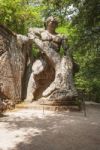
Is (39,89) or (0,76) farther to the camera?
(39,89)

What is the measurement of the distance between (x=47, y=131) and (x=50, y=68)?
481 centimetres

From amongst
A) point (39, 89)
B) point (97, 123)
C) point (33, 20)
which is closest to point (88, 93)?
point (33, 20)

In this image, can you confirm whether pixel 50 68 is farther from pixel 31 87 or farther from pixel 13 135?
pixel 13 135

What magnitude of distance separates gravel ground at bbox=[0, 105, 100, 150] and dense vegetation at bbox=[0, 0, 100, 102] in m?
2.25

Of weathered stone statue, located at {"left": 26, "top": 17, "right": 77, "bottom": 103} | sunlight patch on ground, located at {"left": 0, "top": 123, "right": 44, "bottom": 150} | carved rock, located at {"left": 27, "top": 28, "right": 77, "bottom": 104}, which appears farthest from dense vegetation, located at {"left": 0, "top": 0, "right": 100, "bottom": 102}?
sunlight patch on ground, located at {"left": 0, "top": 123, "right": 44, "bottom": 150}

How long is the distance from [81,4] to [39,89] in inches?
199

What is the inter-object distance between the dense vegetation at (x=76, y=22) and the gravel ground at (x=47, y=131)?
7.39 feet

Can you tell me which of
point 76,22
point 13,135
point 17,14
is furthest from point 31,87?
point 13,135

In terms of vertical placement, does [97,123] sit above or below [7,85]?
below

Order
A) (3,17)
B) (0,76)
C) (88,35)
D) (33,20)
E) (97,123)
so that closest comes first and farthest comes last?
(97,123), (88,35), (0,76), (3,17), (33,20)

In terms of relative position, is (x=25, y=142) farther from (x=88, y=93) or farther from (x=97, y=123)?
(x=88, y=93)

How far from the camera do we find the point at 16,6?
45.2 feet

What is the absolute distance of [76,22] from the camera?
8.31 metres

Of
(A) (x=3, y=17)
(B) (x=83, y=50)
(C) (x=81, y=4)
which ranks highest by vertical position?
(A) (x=3, y=17)
